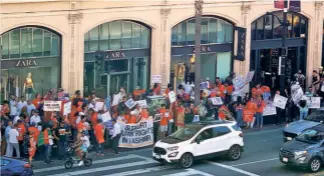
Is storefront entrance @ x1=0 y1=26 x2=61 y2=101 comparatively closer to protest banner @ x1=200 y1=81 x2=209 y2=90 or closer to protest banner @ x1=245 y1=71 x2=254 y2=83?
protest banner @ x1=200 y1=81 x2=209 y2=90

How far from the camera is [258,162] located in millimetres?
32062

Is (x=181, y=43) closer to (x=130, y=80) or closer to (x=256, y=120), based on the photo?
(x=130, y=80)

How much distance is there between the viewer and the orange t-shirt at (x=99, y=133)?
32.5 m

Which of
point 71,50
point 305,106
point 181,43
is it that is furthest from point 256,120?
point 71,50

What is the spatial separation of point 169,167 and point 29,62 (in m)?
9.67

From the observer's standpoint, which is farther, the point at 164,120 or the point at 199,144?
the point at 164,120

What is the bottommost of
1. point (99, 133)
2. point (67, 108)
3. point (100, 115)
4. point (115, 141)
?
point (115, 141)

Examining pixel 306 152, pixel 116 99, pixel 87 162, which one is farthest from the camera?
pixel 116 99

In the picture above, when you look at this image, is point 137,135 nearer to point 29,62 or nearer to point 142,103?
point 142,103

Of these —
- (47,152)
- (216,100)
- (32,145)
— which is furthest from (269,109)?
(32,145)

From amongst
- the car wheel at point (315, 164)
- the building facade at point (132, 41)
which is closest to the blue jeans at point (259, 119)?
the building facade at point (132, 41)

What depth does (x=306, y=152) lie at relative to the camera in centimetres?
3012

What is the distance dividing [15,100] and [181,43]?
10.7 meters

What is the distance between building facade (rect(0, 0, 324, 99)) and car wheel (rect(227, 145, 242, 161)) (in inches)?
352
